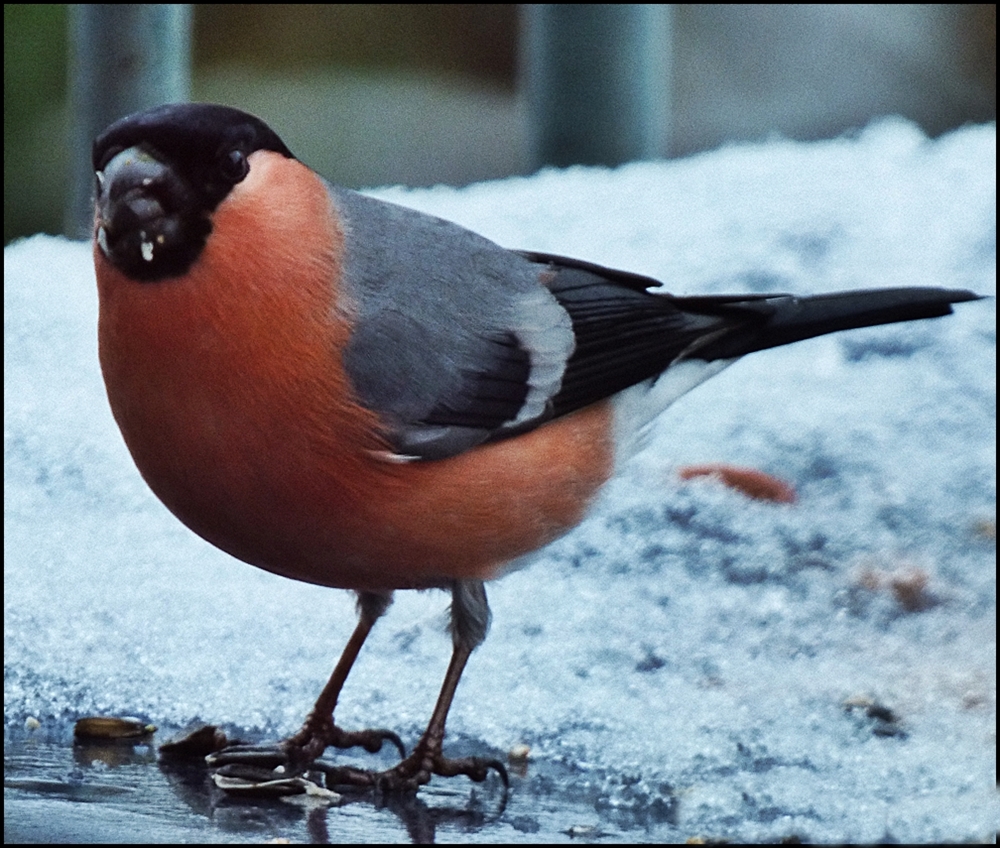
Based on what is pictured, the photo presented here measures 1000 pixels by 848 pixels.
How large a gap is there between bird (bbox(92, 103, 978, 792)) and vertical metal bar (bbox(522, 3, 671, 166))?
1.75m

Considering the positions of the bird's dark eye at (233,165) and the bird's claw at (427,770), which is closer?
the bird's dark eye at (233,165)

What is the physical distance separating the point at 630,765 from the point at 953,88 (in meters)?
5.48

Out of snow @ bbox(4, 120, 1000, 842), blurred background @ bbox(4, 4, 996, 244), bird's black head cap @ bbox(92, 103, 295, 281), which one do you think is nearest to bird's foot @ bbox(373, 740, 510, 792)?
snow @ bbox(4, 120, 1000, 842)

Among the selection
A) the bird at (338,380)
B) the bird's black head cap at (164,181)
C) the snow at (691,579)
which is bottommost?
the snow at (691,579)

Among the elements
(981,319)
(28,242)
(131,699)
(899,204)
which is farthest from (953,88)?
(131,699)

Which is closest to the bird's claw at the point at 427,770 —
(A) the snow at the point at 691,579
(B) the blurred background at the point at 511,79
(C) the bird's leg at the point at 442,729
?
(C) the bird's leg at the point at 442,729

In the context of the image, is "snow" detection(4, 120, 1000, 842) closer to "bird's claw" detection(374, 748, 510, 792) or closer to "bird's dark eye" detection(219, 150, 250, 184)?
"bird's claw" detection(374, 748, 510, 792)

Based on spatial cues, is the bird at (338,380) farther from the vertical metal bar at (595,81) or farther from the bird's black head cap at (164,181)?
the vertical metal bar at (595,81)

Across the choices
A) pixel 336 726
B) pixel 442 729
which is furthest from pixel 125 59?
A: pixel 442 729

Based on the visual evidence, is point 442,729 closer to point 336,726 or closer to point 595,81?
point 336,726

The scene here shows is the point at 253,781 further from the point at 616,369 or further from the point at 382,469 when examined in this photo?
the point at 616,369

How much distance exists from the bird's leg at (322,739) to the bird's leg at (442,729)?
2.1 inches

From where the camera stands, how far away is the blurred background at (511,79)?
13.8 feet

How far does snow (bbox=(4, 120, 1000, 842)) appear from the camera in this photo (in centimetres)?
221
